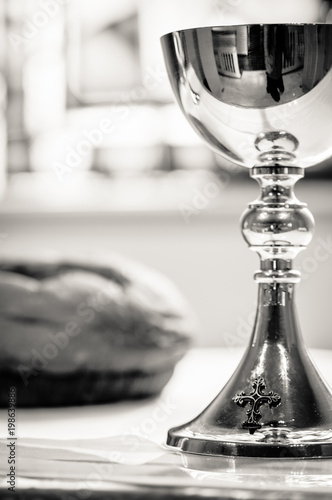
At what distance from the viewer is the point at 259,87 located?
1.98 ft

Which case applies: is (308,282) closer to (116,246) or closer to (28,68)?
(116,246)

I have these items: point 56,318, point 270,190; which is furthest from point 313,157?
point 56,318

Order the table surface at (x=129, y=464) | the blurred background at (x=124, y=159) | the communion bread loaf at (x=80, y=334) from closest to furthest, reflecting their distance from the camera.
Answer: the table surface at (x=129, y=464) → the communion bread loaf at (x=80, y=334) → the blurred background at (x=124, y=159)

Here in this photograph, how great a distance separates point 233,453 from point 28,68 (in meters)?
2.87

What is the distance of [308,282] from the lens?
3.05 m

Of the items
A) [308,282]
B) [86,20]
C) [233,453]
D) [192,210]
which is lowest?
[233,453]

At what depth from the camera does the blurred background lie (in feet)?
10.4

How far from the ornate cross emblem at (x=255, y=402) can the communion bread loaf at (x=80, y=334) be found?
269 mm

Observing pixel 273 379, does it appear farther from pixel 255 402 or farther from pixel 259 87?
pixel 259 87

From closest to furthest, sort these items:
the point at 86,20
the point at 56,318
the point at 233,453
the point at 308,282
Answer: the point at 233,453 < the point at 56,318 < the point at 308,282 < the point at 86,20

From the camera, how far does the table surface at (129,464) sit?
1.48 feet

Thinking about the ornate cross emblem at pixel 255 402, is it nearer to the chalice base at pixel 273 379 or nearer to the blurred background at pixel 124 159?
the chalice base at pixel 273 379

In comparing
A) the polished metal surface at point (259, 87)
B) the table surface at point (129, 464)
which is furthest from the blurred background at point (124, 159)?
the polished metal surface at point (259, 87)

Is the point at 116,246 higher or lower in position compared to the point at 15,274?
higher
